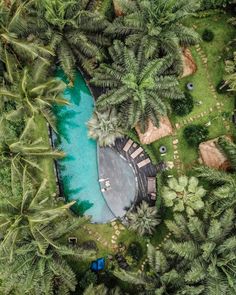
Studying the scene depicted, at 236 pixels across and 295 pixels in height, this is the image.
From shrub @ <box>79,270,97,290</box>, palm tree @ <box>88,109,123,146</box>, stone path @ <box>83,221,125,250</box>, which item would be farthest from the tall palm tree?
palm tree @ <box>88,109,123,146</box>

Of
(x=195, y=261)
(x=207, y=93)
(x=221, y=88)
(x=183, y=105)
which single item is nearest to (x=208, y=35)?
(x=221, y=88)

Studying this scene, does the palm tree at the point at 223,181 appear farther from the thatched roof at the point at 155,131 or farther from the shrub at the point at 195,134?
the thatched roof at the point at 155,131

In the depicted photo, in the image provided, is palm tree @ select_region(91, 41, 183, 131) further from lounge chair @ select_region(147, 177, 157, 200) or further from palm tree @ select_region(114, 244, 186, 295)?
palm tree @ select_region(114, 244, 186, 295)

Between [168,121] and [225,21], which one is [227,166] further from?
[225,21]

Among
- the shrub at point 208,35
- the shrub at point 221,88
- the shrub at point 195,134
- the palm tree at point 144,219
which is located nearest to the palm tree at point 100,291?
the palm tree at point 144,219

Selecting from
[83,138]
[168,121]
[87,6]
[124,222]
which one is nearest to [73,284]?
[124,222]
